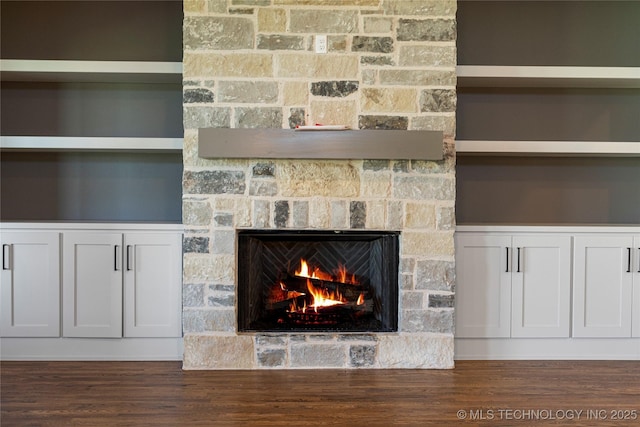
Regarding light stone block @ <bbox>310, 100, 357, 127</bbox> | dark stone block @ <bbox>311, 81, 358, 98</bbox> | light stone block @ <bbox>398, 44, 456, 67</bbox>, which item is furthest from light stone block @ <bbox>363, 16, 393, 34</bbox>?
light stone block @ <bbox>310, 100, 357, 127</bbox>

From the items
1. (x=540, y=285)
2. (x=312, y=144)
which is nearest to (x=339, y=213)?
(x=312, y=144)

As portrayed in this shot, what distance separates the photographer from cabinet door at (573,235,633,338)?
11.0 ft

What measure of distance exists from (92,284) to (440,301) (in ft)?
6.98

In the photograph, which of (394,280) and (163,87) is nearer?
(394,280)

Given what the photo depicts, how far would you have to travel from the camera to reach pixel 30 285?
130 inches

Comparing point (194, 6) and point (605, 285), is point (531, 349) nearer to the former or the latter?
point (605, 285)

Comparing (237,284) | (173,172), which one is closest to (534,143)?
(237,284)

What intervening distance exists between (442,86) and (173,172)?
6.35ft

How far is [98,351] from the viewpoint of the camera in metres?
3.35

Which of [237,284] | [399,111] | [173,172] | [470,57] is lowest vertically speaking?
[237,284]

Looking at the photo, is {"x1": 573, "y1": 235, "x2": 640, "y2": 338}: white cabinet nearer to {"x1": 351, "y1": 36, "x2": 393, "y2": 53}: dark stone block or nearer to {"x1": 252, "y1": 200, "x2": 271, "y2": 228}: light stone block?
{"x1": 351, "y1": 36, "x2": 393, "y2": 53}: dark stone block

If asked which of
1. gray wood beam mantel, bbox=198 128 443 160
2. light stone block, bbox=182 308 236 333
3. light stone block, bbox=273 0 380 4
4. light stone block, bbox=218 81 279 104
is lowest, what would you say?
light stone block, bbox=182 308 236 333

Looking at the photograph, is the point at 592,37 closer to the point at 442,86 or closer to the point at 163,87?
the point at 442,86

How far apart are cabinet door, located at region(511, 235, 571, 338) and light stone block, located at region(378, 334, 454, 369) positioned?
0.51 metres
